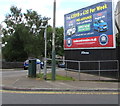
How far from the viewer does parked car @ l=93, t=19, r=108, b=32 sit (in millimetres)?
16375

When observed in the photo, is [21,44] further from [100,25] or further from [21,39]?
[100,25]

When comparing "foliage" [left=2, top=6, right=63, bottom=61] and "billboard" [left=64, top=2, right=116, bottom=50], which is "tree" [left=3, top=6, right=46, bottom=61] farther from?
"billboard" [left=64, top=2, right=116, bottom=50]

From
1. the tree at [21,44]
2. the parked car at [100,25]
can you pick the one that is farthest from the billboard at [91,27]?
the tree at [21,44]

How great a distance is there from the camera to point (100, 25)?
55.2 feet

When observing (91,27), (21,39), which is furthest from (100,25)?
(21,39)

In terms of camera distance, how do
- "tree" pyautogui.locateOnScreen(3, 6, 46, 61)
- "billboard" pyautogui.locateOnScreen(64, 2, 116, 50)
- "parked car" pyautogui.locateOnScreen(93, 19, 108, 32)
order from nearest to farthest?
"billboard" pyautogui.locateOnScreen(64, 2, 116, 50), "parked car" pyautogui.locateOnScreen(93, 19, 108, 32), "tree" pyautogui.locateOnScreen(3, 6, 46, 61)

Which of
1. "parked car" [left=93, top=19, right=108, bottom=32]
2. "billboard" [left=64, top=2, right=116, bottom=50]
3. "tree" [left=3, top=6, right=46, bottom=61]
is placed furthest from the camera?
"tree" [left=3, top=6, right=46, bottom=61]

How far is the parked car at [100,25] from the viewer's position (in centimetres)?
1638

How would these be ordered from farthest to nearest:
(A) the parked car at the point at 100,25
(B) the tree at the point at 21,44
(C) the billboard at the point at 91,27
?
1. (B) the tree at the point at 21,44
2. (A) the parked car at the point at 100,25
3. (C) the billboard at the point at 91,27

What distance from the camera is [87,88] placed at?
37.1 ft

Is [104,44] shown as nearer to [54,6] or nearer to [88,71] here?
[88,71]

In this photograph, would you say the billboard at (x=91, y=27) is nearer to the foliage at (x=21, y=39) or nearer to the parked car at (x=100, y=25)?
the parked car at (x=100, y=25)

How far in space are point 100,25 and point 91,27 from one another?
0.88 meters

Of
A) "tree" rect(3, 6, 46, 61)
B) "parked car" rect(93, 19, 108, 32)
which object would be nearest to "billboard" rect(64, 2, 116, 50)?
"parked car" rect(93, 19, 108, 32)
